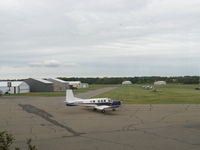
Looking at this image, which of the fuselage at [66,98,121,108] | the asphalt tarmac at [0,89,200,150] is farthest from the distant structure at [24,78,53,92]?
the asphalt tarmac at [0,89,200,150]

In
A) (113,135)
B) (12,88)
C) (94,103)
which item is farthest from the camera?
(12,88)

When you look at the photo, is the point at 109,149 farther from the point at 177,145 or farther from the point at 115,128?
the point at 115,128

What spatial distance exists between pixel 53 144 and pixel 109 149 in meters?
3.07

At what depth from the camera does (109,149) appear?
11938 millimetres

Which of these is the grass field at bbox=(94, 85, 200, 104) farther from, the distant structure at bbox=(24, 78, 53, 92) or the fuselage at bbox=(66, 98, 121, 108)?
the distant structure at bbox=(24, 78, 53, 92)

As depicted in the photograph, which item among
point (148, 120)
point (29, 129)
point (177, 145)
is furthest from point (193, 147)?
point (29, 129)

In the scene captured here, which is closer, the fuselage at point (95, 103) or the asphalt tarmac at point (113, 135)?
the asphalt tarmac at point (113, 135)

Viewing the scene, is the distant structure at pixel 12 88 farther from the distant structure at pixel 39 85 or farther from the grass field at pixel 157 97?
the grass field at pixel 157 97

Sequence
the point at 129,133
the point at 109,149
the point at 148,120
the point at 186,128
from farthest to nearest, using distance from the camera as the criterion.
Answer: the point at 148,120, the point at 186,128, the point at 129,133, the point at 109,149

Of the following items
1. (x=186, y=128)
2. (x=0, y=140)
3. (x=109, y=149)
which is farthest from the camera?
(x=186, y=128)

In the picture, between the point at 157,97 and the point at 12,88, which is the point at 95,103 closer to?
the point at 157,97

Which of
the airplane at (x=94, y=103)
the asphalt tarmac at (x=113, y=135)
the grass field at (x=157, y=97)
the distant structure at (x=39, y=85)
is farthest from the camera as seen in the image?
the distant structure at (x=39, y=85)

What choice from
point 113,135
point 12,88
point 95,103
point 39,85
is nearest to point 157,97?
point 95,103

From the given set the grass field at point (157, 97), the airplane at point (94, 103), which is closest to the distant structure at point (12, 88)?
the grass field at point (157, 97)
